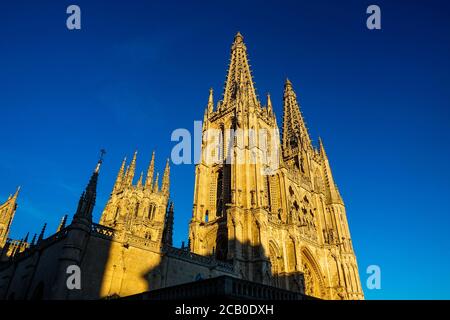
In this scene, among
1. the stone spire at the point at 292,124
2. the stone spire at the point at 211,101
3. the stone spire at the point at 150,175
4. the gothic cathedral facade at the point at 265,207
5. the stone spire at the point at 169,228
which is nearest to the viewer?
the stone spire at the point at 169,228

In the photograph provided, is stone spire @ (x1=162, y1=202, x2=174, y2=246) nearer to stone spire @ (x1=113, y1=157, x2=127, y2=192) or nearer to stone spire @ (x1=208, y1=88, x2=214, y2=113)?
stone spire @ (x1=208, y1=88, x2=214, y2=113)

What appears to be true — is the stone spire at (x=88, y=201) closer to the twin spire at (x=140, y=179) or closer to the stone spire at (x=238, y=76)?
the stone spire at (x=238, y=76)

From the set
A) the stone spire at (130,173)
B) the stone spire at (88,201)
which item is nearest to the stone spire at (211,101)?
the stone spire at (130,173)

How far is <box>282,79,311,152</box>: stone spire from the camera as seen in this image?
4792 cm

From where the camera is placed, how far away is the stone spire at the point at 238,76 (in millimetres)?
36844

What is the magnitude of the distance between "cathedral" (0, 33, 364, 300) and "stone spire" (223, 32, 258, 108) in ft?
0.63

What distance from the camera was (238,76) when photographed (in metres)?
40.6

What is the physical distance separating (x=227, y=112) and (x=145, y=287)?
2394 cm

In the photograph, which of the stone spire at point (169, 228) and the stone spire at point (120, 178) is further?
the stone spire at point (120, 178)

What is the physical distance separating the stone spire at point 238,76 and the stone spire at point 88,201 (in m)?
Result: 21.5

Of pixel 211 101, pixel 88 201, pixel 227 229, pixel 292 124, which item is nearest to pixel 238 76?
pixel 211 101

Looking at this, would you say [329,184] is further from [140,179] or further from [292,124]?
[140,179]

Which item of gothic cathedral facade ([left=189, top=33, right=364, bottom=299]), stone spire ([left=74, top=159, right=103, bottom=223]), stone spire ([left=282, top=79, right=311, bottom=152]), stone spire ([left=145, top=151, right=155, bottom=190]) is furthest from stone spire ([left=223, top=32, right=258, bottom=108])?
stone spire ([left=74, top=159, right=103, bottom=223])
